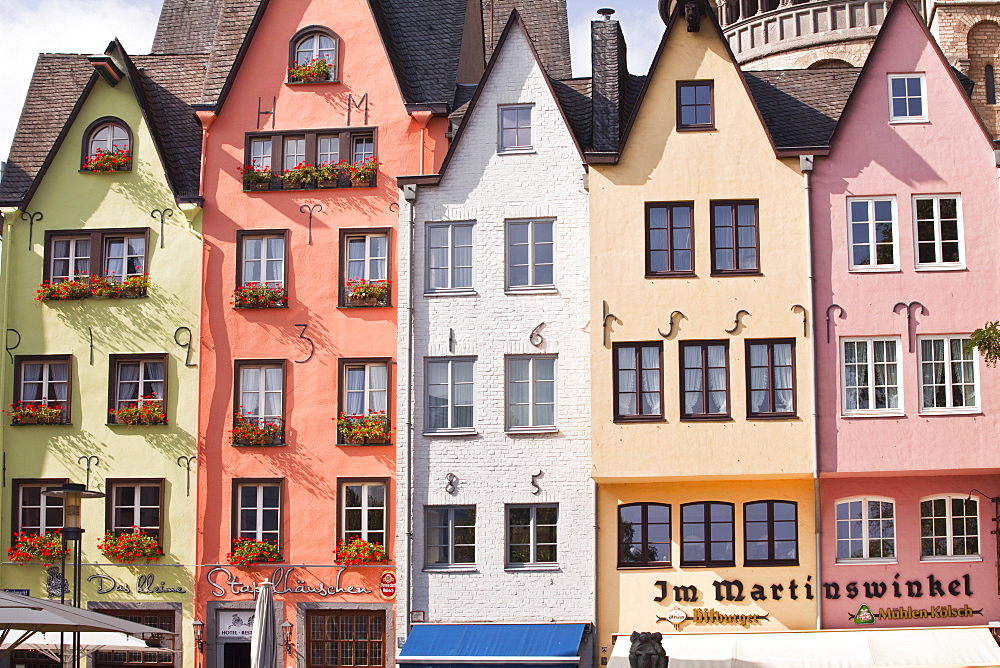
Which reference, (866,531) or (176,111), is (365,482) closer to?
(176,111)

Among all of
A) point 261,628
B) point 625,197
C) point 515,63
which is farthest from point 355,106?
point 261,628

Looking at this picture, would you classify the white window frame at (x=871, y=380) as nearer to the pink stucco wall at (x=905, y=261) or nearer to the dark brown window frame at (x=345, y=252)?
the pink stucco wall at (x=905, y=261)

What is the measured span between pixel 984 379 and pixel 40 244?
21.2m

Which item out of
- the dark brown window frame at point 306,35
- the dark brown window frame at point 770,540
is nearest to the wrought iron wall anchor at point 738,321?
the dark brown window frame at point 770,540

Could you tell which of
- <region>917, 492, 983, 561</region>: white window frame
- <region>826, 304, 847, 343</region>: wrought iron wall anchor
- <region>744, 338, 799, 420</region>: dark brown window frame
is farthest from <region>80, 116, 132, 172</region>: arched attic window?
<region>917, 492, 983, 561</region>: white window frame

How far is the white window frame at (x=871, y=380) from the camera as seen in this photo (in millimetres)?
27406

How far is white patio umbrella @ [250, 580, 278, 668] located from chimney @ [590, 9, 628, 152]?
1169 cm

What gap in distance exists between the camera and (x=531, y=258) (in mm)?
29328

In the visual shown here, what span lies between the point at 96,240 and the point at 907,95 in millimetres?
18371

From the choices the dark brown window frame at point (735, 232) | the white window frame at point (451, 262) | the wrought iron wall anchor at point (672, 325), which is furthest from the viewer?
the white window frame at point (451, 262)

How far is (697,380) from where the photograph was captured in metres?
28.0

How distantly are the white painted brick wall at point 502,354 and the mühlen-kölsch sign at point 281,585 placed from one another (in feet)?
5.11

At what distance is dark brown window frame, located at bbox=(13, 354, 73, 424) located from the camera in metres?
30.8

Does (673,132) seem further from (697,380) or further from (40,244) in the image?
(40,244)
